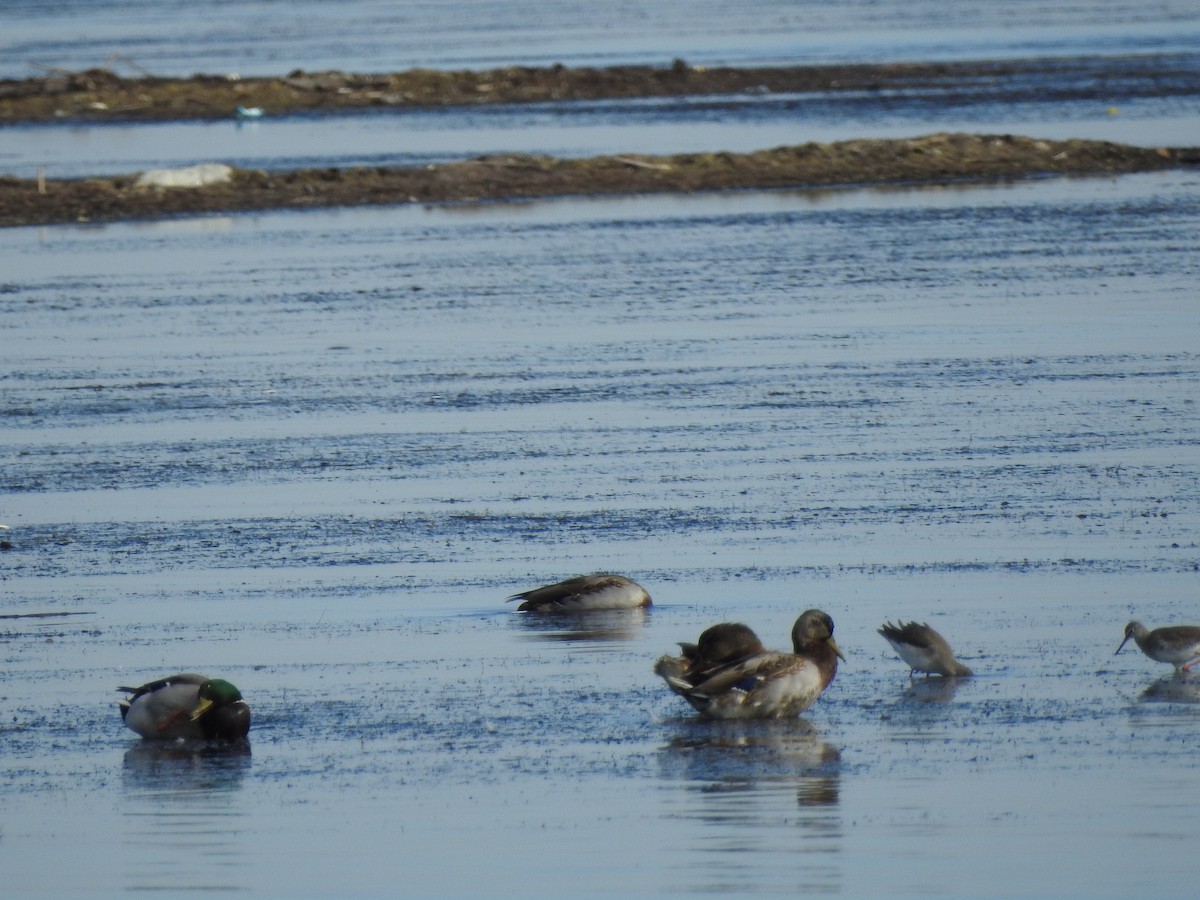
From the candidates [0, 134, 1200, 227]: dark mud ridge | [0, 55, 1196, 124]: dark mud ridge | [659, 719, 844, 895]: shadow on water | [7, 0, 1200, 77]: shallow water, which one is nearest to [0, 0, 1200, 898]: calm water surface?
[659, 719, 844, 895]: shadow on water

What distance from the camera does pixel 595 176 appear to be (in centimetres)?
3422

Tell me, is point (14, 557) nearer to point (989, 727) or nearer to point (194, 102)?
point (989, 727)

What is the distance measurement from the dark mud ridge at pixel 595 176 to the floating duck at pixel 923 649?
75.1 feet

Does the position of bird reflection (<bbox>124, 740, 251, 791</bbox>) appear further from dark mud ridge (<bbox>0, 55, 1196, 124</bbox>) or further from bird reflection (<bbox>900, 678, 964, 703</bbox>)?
dark mud ridge (<bbox>0, 55, 1196, 124</bbox>)

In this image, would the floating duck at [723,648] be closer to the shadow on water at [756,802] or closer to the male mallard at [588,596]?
the shadow on water at [756,802]

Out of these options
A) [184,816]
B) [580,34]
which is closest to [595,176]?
[184,816]

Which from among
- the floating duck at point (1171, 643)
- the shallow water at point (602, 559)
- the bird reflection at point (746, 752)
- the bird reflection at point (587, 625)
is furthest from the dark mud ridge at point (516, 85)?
the bird reflection at point (746, 752)

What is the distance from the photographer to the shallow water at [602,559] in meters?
8.70

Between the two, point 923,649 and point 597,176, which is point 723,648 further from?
point 597,176

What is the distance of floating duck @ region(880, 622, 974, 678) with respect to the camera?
→ 1022 centimetres

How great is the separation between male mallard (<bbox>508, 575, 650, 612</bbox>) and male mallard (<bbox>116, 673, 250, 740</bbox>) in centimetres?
226

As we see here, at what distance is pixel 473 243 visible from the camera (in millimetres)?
28531

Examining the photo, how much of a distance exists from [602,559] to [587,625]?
4.14 ft

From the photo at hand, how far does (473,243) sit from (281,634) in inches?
676
